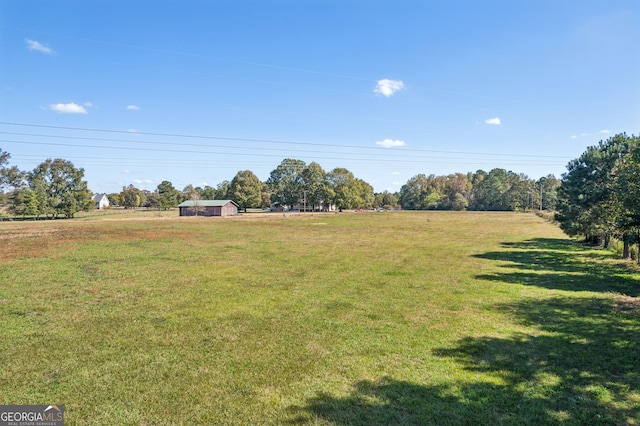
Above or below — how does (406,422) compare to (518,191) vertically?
below

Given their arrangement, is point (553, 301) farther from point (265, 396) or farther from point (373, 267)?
point (265, 396)


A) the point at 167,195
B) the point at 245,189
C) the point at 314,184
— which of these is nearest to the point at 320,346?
the point at 245,189

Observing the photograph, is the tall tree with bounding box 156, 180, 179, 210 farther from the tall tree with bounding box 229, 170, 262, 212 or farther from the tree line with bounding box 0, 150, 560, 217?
the tall tree with bounding box 229, 170, 262, 212

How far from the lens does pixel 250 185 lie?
111250 mm

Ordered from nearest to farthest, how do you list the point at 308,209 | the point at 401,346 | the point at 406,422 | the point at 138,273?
the point at 406,422, the point at 401,346, the point at 138,273, the point at 308,209

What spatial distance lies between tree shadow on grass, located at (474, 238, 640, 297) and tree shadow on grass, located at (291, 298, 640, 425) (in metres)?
6.73

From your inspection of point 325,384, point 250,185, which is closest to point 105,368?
point 325,384

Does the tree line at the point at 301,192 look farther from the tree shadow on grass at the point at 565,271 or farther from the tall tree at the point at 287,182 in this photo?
the tree shadow on grass at the point at 565,271

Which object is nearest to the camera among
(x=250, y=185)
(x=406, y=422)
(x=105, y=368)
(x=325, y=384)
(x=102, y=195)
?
(x=406, y=422)

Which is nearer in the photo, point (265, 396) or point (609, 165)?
point (265, 396)

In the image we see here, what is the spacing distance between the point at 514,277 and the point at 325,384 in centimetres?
1435
